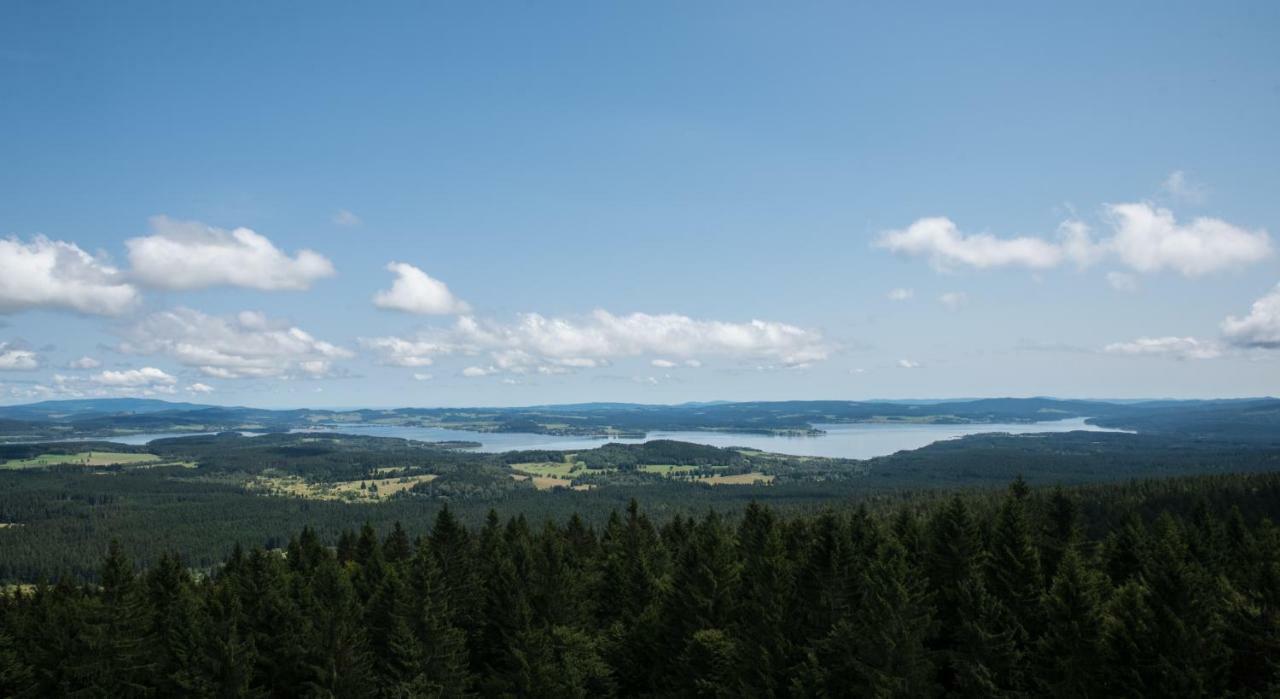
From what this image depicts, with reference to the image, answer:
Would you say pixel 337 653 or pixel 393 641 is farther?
pixel 393 641

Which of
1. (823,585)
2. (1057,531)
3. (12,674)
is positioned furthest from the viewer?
(1057,531)

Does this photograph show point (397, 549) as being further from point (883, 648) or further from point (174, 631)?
point (883, 648)

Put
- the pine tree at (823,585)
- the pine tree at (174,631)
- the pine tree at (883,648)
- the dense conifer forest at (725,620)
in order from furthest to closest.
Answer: the pine tree at (174,631)
the pine tree at (823,585)
the pine tree at (883,648)
the dense conifer forest at (725,620)

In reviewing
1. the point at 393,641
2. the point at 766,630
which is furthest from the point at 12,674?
the point at 766,630

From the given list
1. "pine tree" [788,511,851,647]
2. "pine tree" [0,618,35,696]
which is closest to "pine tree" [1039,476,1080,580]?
"pine tree" [788,511,851,647]

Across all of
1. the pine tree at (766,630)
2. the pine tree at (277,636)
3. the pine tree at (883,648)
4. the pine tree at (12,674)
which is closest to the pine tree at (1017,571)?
the pine tree at (883,648)

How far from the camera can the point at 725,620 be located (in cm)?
4772

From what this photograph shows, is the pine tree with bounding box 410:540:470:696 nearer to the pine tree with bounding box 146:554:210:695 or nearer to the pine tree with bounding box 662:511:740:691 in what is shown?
the pine tree with bounding box 146:554:210:695

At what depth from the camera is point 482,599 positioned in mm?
61875

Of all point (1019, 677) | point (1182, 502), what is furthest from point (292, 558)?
point (1182, 502)

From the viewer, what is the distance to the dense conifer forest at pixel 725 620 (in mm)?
34750

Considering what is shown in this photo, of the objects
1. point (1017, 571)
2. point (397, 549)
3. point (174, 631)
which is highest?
point (1017, 571)

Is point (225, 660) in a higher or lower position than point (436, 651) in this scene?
A: higher

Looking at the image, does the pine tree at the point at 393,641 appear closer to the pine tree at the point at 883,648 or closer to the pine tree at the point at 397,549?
the pine tree at the point at 397,549
